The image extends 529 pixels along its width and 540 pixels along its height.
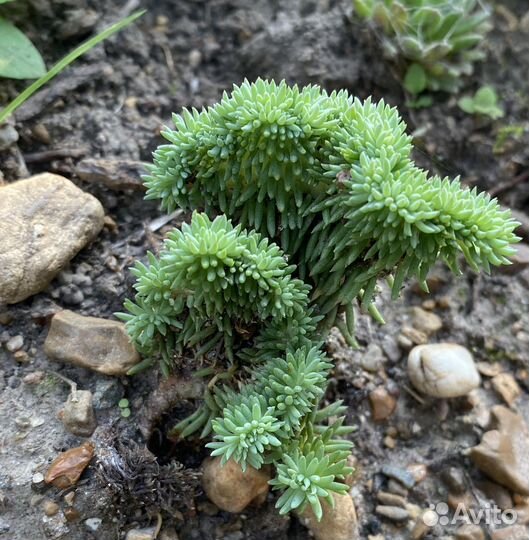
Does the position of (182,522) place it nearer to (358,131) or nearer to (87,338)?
(87,338)

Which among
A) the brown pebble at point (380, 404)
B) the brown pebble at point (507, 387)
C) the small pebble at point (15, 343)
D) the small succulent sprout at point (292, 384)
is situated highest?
the small succulent sprout at point (292, 384)

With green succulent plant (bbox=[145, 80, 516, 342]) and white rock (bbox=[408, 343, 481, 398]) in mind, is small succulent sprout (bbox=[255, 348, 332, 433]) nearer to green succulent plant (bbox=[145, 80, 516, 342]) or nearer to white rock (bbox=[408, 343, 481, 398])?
green succulent plant (bbox=[145, 80, 516, 342])

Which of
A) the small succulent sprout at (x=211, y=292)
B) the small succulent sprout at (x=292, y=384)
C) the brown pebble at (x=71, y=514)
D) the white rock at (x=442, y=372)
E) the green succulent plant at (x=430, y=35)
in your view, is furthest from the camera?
the green succulent plant at (x=430, y=35)

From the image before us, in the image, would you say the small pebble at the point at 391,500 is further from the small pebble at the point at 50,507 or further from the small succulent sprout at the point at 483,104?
the small succulent sprout at the point at 483,104

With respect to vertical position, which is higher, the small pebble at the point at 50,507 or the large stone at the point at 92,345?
the large stone at the point at 92,345

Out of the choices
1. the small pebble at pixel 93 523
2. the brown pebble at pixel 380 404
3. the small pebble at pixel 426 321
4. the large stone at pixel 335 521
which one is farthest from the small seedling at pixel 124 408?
the small pebble at pixel 426 321

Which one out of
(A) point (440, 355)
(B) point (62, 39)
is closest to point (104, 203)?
(B) point (62, 39)

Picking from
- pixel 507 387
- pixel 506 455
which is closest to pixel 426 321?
pixel 507 387
